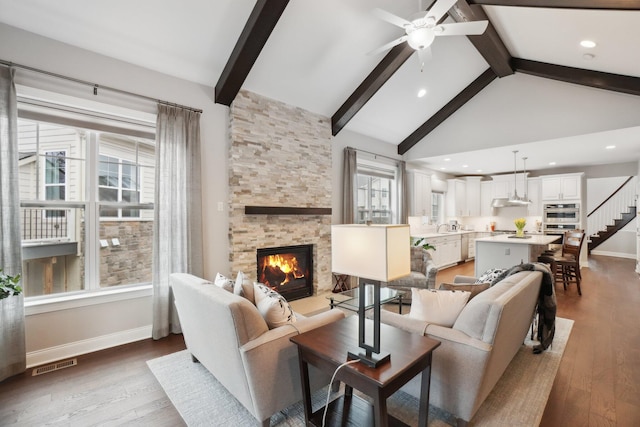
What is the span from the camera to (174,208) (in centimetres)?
339

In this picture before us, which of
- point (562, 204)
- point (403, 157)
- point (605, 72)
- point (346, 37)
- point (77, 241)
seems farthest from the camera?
point (562, 204)

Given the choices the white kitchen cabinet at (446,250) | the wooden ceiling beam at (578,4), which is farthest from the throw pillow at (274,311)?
the white kitchen cabinet at (446,250)

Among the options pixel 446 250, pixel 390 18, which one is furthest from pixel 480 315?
pixel 446 250

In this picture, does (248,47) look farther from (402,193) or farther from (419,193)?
(419,193)

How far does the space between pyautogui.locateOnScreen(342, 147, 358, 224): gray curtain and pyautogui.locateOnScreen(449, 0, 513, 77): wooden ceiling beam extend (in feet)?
8.09

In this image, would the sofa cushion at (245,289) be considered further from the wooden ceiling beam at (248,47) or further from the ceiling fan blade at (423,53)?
the ceiling fan blade at (423,53)

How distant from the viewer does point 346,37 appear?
12.5 feet

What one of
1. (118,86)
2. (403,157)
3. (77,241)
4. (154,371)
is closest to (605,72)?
(403,157)

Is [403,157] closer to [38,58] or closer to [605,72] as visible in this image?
[605,72]

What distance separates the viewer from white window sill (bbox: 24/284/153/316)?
2764 mm

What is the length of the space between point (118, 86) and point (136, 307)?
2.41 meters

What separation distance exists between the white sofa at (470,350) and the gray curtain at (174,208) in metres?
2.53

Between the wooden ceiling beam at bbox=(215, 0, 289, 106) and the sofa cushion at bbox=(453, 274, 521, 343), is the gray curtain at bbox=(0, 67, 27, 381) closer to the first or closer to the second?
the wooden ceiling beam at bbox=(215, 0, 289, 106)

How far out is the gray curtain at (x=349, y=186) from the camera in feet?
17.7
